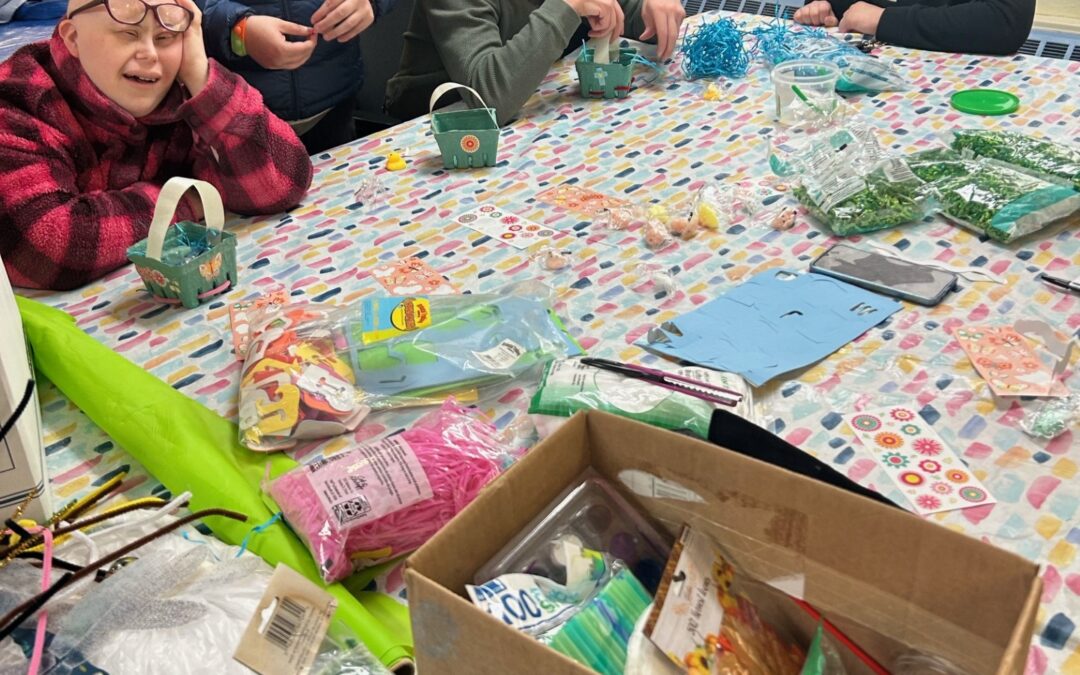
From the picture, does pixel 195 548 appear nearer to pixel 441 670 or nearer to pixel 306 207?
pixel 441 670

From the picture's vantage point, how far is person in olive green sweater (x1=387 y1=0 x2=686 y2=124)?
5.34 ft

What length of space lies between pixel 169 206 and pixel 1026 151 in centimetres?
116

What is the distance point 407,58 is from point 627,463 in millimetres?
1562

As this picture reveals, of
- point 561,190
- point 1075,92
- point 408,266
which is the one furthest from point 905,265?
point 1075,92

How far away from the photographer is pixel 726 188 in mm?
1327

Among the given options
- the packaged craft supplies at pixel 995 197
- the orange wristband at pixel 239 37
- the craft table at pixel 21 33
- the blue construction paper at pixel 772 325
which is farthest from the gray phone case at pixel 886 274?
the craft table at pixel 21 33

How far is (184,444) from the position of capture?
0.80 m

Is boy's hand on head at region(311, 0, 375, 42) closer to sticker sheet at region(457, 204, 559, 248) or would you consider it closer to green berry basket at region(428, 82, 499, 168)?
green berry basket at region(428, 82, 499, 168)

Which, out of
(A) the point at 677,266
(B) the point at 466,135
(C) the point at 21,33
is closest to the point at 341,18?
(B) the point at 466,135

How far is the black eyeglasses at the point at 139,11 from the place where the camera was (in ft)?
3.46

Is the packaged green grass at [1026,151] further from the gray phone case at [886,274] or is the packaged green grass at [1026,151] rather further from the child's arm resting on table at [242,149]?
the child's arm resting on table at [242,149]

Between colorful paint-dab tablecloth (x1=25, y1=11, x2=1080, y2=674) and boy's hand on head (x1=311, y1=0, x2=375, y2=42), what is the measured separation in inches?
7.9

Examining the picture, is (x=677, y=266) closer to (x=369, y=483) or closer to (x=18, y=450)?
(x=369, y=483)

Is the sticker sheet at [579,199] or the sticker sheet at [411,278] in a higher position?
the sticker sheet at [411,278]
